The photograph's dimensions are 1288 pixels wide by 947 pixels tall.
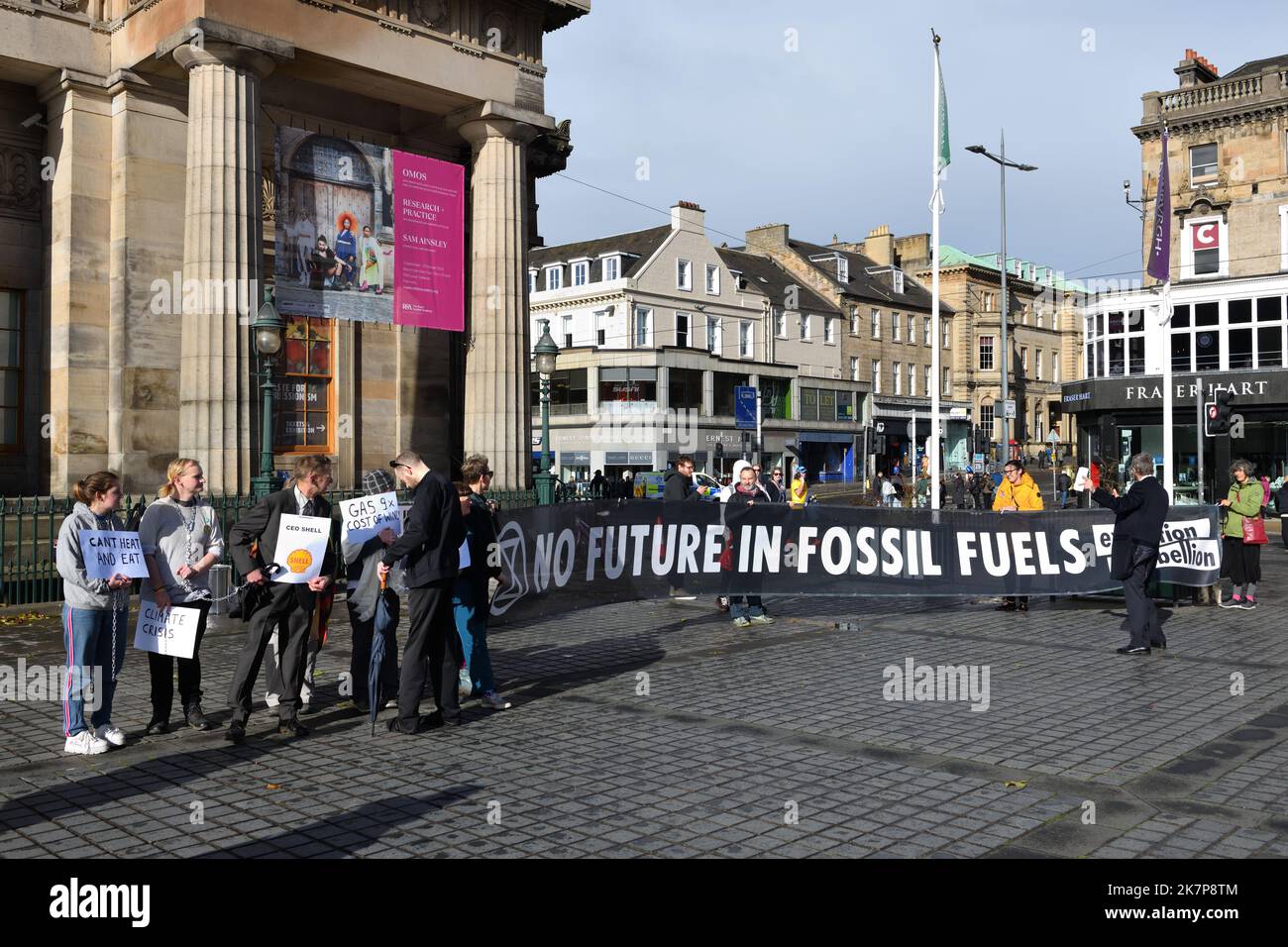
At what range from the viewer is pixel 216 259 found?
648 inches

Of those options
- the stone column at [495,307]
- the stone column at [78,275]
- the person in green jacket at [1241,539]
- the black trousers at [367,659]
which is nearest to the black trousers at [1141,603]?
the person in green jacket at [1241,539]

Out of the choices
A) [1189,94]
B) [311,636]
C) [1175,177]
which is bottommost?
[311,636]

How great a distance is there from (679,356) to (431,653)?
5132 centimetres

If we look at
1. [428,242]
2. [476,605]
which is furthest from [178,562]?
[428,242]

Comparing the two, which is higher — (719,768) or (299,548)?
(299,548)

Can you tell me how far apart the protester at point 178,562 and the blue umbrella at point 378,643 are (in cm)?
131

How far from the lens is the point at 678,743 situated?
7754 millimetres

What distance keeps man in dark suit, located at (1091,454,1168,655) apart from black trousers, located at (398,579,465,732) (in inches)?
282

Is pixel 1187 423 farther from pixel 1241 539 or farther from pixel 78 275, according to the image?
pixel 78 275

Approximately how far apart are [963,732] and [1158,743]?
1.32 meters

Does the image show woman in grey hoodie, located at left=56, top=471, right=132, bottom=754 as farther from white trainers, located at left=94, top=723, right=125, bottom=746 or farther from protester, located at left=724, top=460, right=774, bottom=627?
protester, located at left=724, top=460, right=774, bottom=627

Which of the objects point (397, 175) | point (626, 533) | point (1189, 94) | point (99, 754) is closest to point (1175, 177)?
point (1189, 94)
